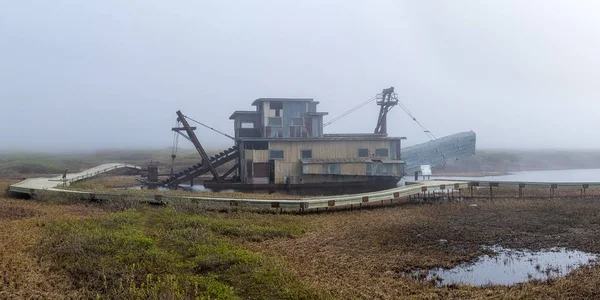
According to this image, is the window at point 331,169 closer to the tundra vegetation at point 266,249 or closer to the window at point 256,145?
the window at point 256,145

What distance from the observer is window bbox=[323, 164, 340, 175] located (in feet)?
110

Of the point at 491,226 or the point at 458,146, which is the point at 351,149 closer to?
the point at 458,146

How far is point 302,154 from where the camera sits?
3397 centimetres

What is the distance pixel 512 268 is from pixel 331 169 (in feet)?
75.1

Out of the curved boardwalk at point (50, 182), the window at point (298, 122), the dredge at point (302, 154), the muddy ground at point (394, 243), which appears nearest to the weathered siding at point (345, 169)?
the dredge at point (302, 154)

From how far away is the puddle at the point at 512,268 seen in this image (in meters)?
9.91

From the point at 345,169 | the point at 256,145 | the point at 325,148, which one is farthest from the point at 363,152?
the point at 256,145

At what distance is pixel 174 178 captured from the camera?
115 feet

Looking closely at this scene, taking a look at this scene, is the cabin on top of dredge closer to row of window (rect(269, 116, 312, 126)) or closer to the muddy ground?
row of window (rect(269, 116, 312, 126))

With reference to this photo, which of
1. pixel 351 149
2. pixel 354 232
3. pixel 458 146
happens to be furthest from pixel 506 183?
pixel 354 232

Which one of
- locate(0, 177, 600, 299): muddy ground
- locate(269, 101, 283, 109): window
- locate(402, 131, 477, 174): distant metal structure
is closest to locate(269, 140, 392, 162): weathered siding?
locate(402, 131, 477, 174): distant metal structure

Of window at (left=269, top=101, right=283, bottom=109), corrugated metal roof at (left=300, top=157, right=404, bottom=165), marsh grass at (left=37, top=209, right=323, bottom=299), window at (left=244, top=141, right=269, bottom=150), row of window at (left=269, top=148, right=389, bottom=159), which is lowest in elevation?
marsh grass at (left=37, top=209, right=323, bottom=299)

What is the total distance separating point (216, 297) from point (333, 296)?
7.65 feet

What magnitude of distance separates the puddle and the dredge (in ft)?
69.6
